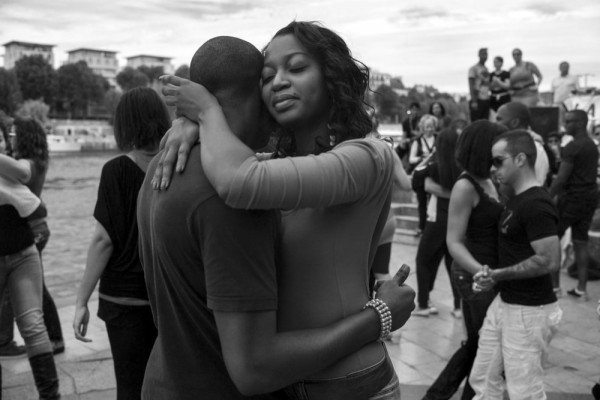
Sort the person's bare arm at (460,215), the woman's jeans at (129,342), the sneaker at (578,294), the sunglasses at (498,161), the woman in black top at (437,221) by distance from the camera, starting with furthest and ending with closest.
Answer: the sneaker at (578,294) → the woman in black top at (437,221) → the person's bare arm at (460,215) → the sunglasses at (498,161) → the woman's jeans at (129,342)

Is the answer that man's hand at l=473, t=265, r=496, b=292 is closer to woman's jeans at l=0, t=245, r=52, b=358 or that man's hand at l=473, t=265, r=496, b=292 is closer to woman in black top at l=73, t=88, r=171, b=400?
woman in black top at l=73, t=88, r=171, b=400

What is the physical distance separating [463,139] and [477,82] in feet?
32.0

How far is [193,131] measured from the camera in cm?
162

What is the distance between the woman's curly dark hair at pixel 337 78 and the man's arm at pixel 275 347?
0.54 meters

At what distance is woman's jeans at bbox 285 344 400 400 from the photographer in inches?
65.7

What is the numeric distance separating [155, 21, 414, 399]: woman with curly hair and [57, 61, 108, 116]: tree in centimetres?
12042

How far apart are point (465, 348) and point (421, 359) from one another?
4.53 feet

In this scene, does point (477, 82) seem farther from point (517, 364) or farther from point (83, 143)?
point (83, 143)

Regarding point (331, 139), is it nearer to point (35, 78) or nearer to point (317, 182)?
point (317, 182)

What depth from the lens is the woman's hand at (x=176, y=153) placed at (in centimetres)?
157

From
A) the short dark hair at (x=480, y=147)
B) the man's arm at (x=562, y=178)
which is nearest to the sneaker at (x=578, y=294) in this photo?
the man's arm at (x=562, y=178)

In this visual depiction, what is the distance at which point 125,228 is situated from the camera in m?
3.25

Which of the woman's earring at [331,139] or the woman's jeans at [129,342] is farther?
the woman's jeans at [129,342]

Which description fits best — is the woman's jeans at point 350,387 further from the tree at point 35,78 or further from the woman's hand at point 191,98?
the tree at point 35,78
